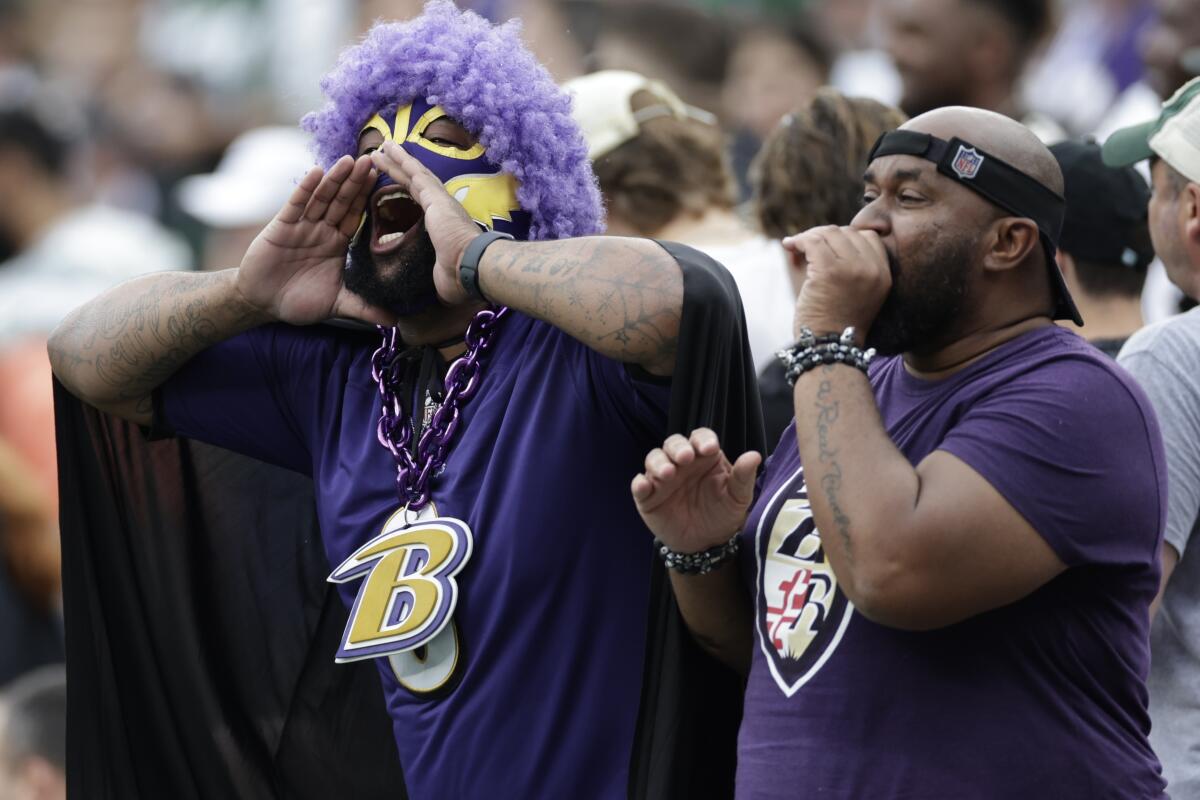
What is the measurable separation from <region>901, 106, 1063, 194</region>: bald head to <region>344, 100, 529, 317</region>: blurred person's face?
3.27 feet

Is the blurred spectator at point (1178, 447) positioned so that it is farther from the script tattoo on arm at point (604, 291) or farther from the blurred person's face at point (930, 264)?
the script tattoo on arm at point (604, 291)

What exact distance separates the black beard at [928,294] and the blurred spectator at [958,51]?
2802mm

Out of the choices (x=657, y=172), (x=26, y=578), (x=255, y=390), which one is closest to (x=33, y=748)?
(x=26, y=578)

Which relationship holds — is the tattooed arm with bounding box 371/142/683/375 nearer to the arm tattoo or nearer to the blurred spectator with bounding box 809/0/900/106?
the arm tattoo

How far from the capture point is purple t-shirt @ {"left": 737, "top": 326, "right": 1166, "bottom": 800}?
261 cm

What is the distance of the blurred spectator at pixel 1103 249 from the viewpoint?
4.11 metres

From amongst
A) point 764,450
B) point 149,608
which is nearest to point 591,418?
point 764,450

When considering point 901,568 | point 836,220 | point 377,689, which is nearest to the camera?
point 901,568

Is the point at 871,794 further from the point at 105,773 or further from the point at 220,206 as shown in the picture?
the point at 220,206

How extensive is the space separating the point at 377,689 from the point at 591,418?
105cm

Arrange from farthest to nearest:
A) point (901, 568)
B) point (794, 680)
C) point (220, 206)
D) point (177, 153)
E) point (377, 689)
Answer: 1. point (177, 153)
2. point (220, 206)
3. point (377, 689)
4. point (794, 680)
5. point (901, 568)

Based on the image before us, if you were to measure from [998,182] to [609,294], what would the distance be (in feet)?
2.25

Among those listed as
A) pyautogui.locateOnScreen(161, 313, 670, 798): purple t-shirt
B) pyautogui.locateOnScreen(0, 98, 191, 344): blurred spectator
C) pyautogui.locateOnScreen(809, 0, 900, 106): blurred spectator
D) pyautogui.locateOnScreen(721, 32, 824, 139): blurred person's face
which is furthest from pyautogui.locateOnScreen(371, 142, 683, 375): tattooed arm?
pyautogui.locateOnScreen(809, 0, 900, 106): blurred spectator

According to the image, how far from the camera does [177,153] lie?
10594 mm
